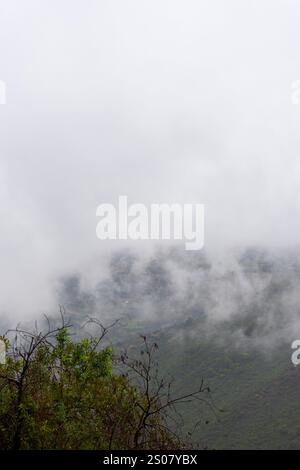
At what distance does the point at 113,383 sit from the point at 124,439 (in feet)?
6.43

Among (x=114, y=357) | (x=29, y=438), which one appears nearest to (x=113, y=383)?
(x=114, y=357)

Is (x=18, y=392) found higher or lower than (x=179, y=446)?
higher

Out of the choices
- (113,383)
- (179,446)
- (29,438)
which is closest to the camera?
(29,438)

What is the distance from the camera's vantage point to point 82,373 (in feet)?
51.7

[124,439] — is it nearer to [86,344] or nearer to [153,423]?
[153,423]

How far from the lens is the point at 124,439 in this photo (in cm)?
1409

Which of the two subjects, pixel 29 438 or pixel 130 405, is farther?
pixel 130 405
